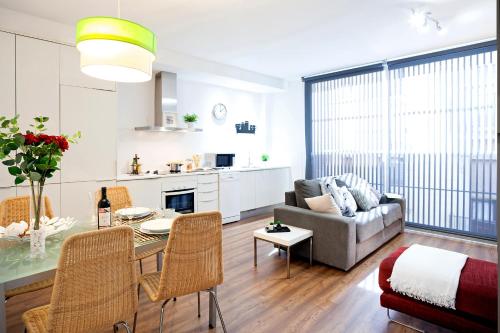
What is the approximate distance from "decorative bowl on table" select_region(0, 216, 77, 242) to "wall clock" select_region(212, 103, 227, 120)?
13.9 feet

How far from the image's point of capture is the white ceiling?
9.66 ft

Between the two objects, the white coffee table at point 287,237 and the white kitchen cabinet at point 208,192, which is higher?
the white kitchen cabinet at point 208,192

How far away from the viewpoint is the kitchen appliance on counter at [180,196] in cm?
428

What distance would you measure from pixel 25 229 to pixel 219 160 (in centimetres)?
396

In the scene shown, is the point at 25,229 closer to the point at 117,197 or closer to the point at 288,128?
the point at 117,197

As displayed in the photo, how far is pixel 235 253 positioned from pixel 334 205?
1.34m

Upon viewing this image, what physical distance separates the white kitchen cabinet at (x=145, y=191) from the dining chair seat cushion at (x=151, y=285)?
2164 millimetres

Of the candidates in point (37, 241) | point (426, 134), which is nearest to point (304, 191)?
point (426, 134)

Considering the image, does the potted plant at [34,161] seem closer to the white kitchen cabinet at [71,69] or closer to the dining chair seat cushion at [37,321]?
the dining chair seat cushion at [37,321]

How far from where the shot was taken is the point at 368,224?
3297 millimetres

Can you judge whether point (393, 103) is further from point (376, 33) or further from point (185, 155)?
point (185, 155)

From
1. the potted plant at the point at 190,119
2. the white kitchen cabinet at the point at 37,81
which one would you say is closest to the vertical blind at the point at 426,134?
the potted plant at the point at 190,119

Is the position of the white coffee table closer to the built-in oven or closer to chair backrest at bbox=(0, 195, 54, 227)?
the built-in oven

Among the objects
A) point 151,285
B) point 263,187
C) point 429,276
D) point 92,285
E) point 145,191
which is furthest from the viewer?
point 263,187
